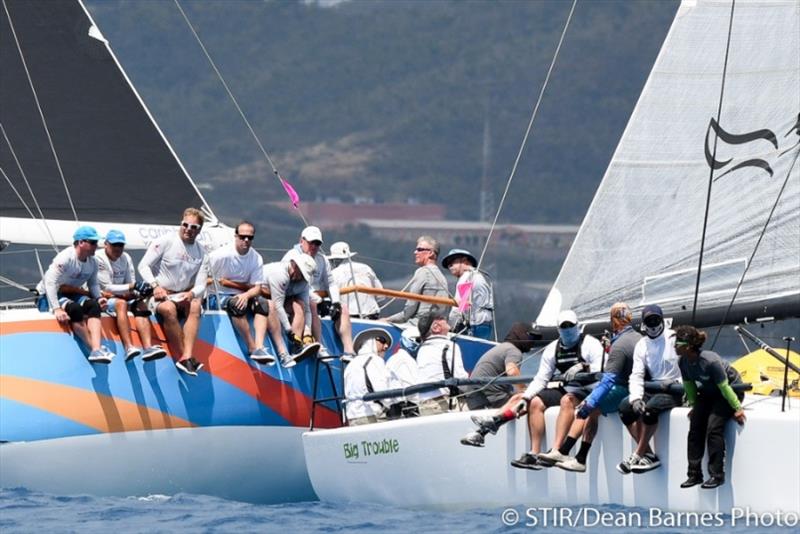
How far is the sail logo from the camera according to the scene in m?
10.7

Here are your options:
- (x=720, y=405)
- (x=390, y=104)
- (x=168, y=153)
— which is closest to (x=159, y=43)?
(x=390, y=104)

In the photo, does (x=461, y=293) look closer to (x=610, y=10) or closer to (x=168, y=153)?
(x=168, y=153)

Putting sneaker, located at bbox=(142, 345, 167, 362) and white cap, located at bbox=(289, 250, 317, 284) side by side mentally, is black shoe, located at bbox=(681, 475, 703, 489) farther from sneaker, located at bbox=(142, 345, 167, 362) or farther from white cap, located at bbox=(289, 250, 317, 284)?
sneaker, located at bbox=(142, 345, 167, 362)

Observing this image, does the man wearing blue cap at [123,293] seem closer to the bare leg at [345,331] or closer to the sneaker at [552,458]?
the bare leg at [345,331]

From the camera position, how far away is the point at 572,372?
9.70 m

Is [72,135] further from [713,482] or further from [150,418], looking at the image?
[713,482]

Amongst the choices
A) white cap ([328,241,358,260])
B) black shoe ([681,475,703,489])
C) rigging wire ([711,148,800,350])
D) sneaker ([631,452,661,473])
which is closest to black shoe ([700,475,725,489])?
black shoe ([681,475,703,489])

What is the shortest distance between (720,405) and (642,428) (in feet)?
1.68

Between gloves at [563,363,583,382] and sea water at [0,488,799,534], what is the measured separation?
2.34ft

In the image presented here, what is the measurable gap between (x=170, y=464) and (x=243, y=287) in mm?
1291

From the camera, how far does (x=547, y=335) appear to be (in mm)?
10953

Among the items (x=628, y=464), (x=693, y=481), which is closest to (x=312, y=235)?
(x=628, y=464)

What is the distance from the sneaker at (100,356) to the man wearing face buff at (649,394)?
11.3 ft

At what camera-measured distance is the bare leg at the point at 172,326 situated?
1111cm
